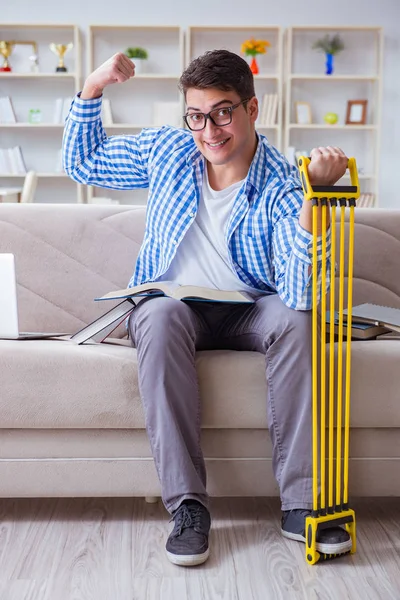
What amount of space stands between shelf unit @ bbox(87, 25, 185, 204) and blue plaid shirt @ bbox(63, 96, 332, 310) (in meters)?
3.99

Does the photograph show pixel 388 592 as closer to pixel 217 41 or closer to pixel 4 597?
pixel 4 597

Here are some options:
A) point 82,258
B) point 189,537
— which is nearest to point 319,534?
point 189,537

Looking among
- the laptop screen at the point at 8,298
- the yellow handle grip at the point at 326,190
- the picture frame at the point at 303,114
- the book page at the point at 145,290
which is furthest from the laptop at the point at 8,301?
the picture frame at the point at 303,114

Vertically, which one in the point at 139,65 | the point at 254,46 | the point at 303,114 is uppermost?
the point at 254,46

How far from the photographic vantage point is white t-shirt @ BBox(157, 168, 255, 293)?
6.06 ft

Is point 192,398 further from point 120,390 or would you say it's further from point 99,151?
point 99,151

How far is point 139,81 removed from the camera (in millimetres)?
6074

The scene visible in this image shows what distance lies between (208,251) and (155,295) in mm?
201

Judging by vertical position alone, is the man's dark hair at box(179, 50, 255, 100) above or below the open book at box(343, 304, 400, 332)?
above

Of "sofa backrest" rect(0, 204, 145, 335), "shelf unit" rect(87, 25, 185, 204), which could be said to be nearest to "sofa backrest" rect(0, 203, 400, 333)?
"sofa backrest" rect(0, 204, 145, 335)

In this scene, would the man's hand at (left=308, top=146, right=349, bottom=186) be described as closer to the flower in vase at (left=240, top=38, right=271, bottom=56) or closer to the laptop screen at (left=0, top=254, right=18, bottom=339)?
the laptop screen at (left=0, top=254, right=18, bottom=339)

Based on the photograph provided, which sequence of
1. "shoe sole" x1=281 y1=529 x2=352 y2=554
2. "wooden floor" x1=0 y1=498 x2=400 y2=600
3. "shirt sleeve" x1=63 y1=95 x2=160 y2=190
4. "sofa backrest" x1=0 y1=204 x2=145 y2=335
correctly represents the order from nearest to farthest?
"wooden floor" x1=0 y1=498 x2=400 y2=600 → "shoe sole" x1=281 y1=529 x2=352 y2=554 → "shirt sleeve" x1=63 y1=95 x2=160 y2=190 → "sofa backrest" x1=0 y1=204 x2=145 y2=335

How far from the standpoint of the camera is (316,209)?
1.46 m

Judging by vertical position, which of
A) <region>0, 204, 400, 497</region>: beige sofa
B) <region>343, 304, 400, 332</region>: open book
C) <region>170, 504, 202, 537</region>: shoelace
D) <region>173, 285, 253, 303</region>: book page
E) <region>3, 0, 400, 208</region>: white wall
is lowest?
<region>170, 504, 202, 537</region>: shoelace
